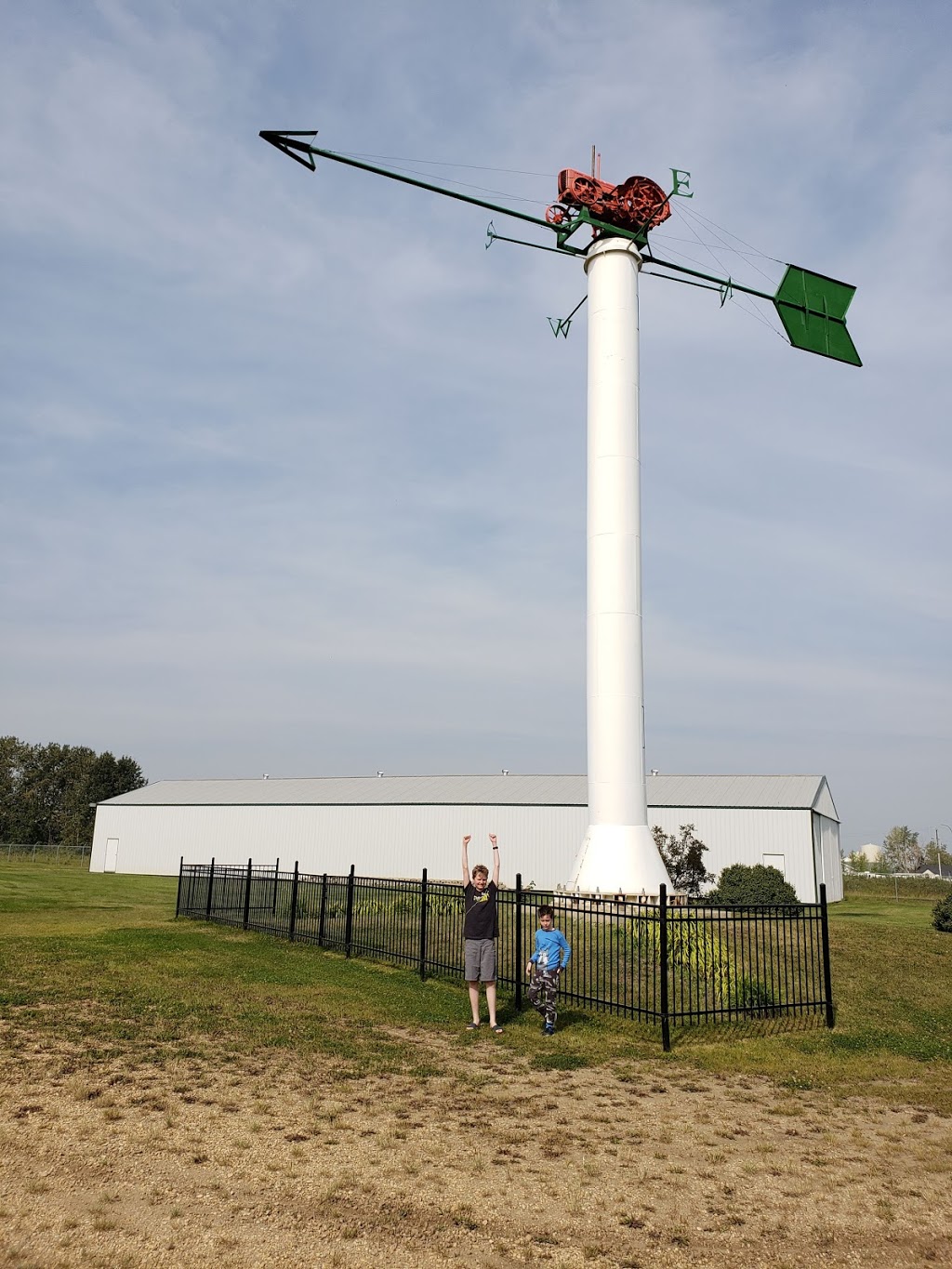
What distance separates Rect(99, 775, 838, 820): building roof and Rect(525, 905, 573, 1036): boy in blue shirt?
28946mm

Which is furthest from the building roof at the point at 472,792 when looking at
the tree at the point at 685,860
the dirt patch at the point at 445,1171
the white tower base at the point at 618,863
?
the dirt patch at the point at 445,1171

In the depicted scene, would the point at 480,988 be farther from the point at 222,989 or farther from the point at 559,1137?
the point at 559,1137

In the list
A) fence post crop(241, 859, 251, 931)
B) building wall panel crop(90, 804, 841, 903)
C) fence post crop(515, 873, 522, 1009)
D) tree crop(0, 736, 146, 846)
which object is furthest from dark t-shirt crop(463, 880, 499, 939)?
tree crop(0, 736, 146, 846)

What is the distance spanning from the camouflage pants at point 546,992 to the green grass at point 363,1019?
30 cm

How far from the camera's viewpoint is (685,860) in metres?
38.2

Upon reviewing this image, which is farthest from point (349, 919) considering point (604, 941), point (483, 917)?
point (483, 917)

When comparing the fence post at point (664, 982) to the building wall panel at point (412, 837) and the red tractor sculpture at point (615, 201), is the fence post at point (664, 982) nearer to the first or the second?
the red tractor sculpture at point (615, 201)

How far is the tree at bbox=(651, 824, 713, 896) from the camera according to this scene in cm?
3797

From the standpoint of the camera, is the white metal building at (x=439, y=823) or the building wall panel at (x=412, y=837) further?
the white metal building at (x=439, y=823)

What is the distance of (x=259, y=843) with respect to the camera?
51.5 meters

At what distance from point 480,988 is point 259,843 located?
40006 millimetres

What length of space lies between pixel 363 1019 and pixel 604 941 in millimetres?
5399

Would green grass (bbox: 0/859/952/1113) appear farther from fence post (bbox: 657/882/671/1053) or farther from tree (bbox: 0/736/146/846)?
tree (bbox: 0/736/146/846)

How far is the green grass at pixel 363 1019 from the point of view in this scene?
33.3ft
